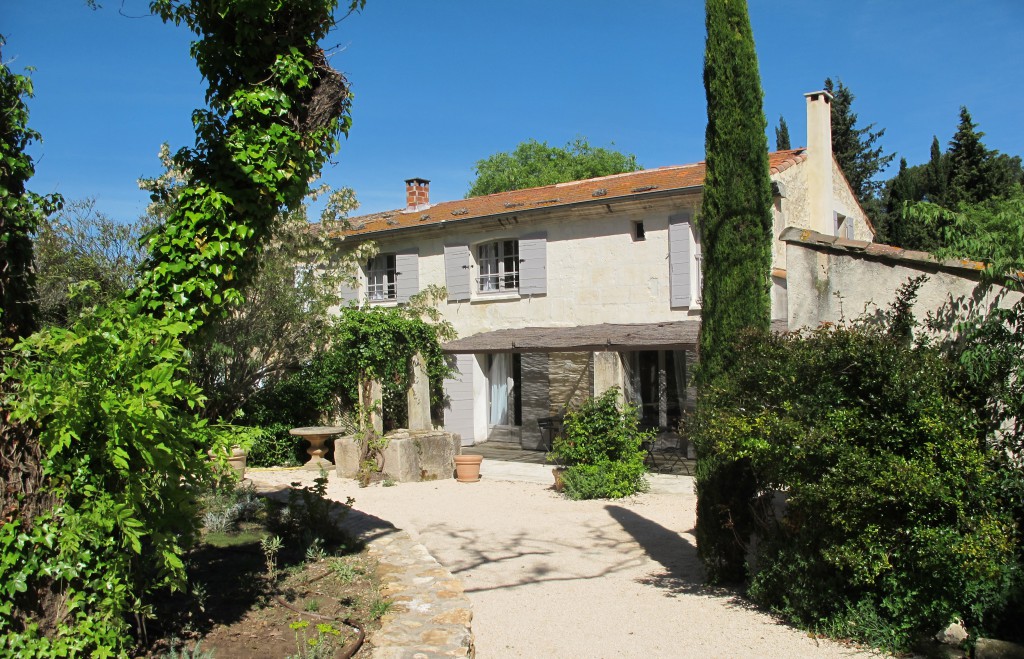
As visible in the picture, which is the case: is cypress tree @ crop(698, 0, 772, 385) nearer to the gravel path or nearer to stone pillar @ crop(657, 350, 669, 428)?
the gravel path

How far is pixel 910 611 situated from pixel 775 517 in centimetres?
146

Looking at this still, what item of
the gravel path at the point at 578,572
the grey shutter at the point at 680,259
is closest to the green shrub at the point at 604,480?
the gravel path at the point at 578,572

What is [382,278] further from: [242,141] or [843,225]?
[242,141]

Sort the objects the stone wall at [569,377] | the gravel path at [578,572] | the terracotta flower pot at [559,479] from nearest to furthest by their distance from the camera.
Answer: the gravel path at [578,572]
the terracotta flower pot at [559,479]
the stone wall at [569,377]

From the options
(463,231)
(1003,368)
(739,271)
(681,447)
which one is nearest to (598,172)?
(463,231)

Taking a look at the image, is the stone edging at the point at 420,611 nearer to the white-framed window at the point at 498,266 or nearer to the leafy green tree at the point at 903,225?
the white-framed window at the point at 498,266

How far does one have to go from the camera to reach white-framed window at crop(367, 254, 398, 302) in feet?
59.1

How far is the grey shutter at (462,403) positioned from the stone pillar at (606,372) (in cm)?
494

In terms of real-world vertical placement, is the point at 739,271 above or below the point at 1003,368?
above

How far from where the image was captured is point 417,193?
20531mm

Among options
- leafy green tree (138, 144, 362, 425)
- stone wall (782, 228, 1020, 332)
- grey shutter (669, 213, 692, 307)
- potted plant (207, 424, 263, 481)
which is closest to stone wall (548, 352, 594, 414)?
grey shutter (669, 213, 692, 307)

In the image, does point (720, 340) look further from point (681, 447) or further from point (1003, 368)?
point (681, 447)

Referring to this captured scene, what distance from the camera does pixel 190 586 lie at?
4812 mm

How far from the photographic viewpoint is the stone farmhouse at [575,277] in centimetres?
1383
